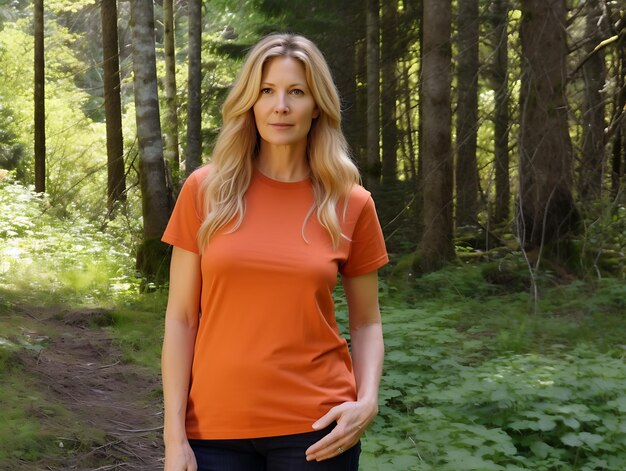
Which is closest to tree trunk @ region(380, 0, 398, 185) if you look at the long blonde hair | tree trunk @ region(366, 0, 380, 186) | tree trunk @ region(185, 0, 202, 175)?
tree trunk @ region(366, 0, 380, 186)

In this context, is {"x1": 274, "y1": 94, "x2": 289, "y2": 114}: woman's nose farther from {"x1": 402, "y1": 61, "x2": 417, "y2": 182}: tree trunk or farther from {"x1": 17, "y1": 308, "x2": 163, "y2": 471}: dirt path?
{"x1": 402, "y1": 61, "x2": 417, "y2": 182}: tree trunk

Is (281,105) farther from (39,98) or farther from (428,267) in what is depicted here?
(39,98)

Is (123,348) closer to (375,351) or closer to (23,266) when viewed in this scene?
(23,266)

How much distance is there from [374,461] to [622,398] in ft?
5.64

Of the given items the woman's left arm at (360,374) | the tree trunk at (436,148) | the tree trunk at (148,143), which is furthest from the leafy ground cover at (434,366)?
the woman's left arm at (360,374)

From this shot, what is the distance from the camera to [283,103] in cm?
257

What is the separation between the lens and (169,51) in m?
19.0

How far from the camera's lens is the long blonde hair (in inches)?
98.5

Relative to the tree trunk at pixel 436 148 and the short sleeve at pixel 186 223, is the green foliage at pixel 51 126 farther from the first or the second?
the short sleeve at pixel 186 223

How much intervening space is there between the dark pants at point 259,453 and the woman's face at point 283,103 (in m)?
0.85

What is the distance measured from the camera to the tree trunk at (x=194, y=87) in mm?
15305

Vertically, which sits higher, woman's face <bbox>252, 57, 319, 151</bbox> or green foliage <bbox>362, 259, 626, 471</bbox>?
woman's face <bbox>252, 57, 319, 151</bbox>

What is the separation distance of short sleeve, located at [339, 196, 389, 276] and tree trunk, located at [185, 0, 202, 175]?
12.8 m

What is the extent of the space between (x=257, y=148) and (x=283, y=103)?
0.67 feet
